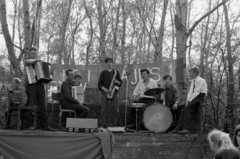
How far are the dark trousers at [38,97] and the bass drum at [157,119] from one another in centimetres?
231

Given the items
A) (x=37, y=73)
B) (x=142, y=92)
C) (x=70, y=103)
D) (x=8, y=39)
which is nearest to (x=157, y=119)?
(x=142, y=92)

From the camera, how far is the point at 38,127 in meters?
8.63

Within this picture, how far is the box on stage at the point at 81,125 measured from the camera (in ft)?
23.6

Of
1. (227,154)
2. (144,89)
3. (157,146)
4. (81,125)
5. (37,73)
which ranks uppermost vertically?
(37,73)

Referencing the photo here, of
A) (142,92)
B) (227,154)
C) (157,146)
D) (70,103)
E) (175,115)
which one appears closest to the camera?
(227,154)

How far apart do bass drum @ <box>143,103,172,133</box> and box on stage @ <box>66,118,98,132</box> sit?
4.85 feet

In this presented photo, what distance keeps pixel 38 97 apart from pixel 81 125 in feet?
4.66

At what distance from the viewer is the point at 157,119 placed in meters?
8.16

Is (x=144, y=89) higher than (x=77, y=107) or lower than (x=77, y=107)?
higher

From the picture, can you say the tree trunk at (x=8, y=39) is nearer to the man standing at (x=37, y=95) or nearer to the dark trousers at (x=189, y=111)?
the man standing at (x=37, y=95)

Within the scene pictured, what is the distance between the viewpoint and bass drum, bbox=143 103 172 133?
8133mm

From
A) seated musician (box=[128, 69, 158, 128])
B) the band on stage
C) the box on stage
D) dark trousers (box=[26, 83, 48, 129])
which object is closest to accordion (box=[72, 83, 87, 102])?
the band on stage

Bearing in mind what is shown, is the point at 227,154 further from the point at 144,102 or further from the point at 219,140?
the point at 144,102

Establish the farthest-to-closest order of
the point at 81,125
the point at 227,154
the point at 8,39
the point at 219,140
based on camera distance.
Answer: the point at 8,39 < the point at 81,125 < the point at 219,140 < the point at 227,154
